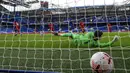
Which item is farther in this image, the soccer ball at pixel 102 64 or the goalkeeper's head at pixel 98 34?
the goalkeeper's head at pixel 98 34

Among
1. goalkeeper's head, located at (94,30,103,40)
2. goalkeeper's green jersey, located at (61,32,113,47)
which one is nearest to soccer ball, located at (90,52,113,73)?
goalkeeper's head, located at (94,30,103,40)

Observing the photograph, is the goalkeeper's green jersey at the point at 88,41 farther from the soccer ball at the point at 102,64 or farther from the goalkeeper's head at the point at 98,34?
the soccer ball at the point at 102,64

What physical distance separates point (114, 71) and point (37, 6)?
11.8 ft

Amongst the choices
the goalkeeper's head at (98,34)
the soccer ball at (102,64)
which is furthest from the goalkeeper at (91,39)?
the soccer ball at (102,64)

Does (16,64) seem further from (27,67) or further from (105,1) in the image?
(105,1)

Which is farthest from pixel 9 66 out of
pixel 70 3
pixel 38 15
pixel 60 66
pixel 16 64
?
pixel 38 15

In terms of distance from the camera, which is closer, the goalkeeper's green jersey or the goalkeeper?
the goalkeeper

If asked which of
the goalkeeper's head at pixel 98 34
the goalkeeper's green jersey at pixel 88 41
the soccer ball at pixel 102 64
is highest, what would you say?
the goalkeeper's head at pixel 98 34

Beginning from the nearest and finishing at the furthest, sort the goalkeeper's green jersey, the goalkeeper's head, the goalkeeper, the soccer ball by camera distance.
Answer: the soccer ball
the goalkeeper's head
the goalkeeper
the goalkeeper's green jersey

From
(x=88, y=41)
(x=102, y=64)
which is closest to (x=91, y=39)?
(x=88, y=41)

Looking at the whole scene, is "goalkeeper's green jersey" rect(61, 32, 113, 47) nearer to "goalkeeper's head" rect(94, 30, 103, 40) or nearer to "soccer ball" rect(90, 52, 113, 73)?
"goalkeeper's head" rect(94, 30, 103, 40)

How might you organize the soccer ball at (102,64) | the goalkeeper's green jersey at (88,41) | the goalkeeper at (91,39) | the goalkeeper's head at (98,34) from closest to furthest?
the soccer ball at (102,64), the goalkeeper's head at (98,34), the goalkeeper at (91,39), the goalkeeper's green jersey at (88,41)

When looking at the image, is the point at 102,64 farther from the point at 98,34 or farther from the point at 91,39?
the point at 91,39

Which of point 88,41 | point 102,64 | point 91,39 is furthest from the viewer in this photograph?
point 88,41
